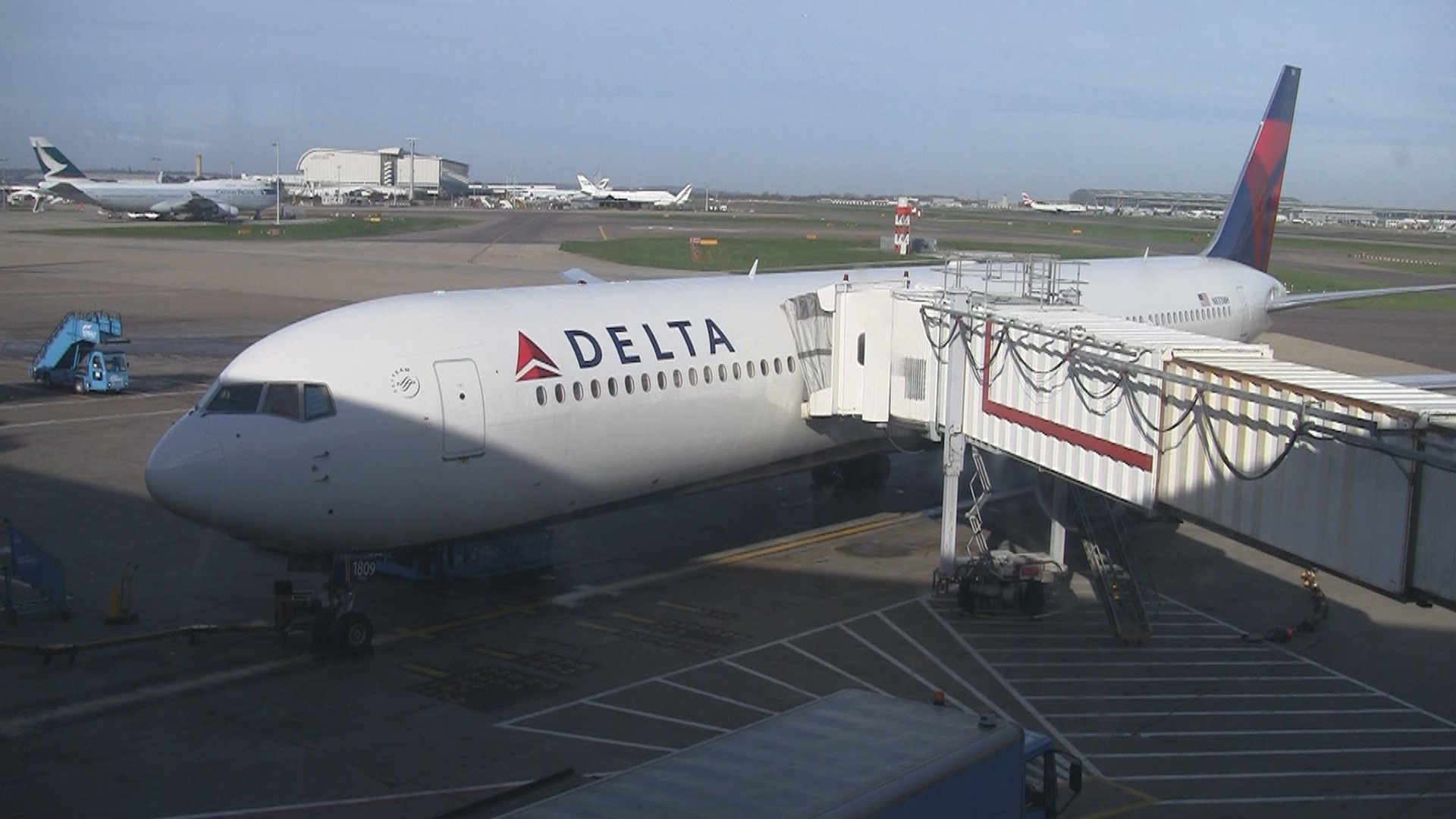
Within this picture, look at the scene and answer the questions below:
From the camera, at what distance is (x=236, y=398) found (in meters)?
17.1

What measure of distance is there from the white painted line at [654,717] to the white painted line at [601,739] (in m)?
0.69

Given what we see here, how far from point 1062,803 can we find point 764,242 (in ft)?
271

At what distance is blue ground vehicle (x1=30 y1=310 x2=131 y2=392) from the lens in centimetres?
3734

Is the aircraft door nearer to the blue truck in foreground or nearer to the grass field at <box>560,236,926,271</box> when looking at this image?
the blue truck in foreground

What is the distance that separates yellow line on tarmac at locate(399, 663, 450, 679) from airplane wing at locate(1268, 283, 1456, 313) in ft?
75.7

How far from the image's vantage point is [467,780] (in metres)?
13.9

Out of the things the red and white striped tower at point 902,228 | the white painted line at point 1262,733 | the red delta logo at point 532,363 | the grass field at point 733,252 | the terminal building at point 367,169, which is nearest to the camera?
the white painted line at point 1262,733

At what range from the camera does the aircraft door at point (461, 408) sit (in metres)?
17.5

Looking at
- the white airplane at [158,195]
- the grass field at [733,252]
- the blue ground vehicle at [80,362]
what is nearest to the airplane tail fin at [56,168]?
the white airplane at [158,195]

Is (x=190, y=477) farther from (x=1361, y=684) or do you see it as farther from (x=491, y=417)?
(x=1361, y=684)

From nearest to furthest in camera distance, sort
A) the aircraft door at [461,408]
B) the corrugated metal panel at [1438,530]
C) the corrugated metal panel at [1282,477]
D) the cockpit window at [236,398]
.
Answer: the corrugated metal panel at [1438,530]
the corrugated metal panel at [1282,477]
the cockpit window at [236,398]
the aircraft door at [461,408]

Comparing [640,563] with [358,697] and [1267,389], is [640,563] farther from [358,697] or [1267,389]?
[1267,389]

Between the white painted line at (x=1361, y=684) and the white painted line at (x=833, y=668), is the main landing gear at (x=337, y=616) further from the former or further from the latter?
the white painted line at (x=1361, y=684)

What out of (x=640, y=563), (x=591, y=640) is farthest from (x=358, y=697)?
(x=640, y=563)
